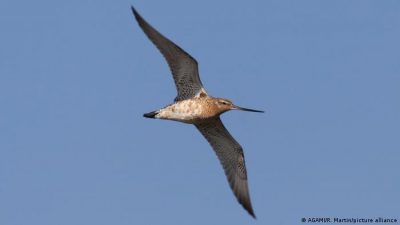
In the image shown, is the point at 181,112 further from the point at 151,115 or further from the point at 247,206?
the point at 247,206

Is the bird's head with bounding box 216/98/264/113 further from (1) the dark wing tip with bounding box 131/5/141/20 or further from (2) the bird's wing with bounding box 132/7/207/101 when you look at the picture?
(1) the dark wing tip with bounding box 131/5/141/20

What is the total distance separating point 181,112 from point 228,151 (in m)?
2.52

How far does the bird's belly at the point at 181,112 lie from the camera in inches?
792

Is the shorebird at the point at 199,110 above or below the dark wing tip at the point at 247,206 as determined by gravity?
above

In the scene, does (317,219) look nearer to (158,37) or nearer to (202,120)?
(202,120)

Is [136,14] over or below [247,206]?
over

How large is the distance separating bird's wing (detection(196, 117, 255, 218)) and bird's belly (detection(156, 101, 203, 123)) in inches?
42.1

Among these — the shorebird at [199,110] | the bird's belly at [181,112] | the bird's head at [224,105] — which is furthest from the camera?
the bird's head at [224,105]

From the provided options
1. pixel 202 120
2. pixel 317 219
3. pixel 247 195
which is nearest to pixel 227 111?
pixel 202 120

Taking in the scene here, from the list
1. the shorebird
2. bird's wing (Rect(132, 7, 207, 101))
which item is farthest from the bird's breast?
bird's wing (Rect(132, 7, 207, 101))

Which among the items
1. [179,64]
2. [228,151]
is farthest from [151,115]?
[228,151]

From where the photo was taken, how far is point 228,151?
22.0 m

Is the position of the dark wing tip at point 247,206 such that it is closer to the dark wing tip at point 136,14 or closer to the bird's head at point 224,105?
the bird's head at point 224,105

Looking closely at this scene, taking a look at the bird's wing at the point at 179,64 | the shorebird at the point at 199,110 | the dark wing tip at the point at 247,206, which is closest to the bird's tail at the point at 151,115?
the shorebird at the point at 199,110
